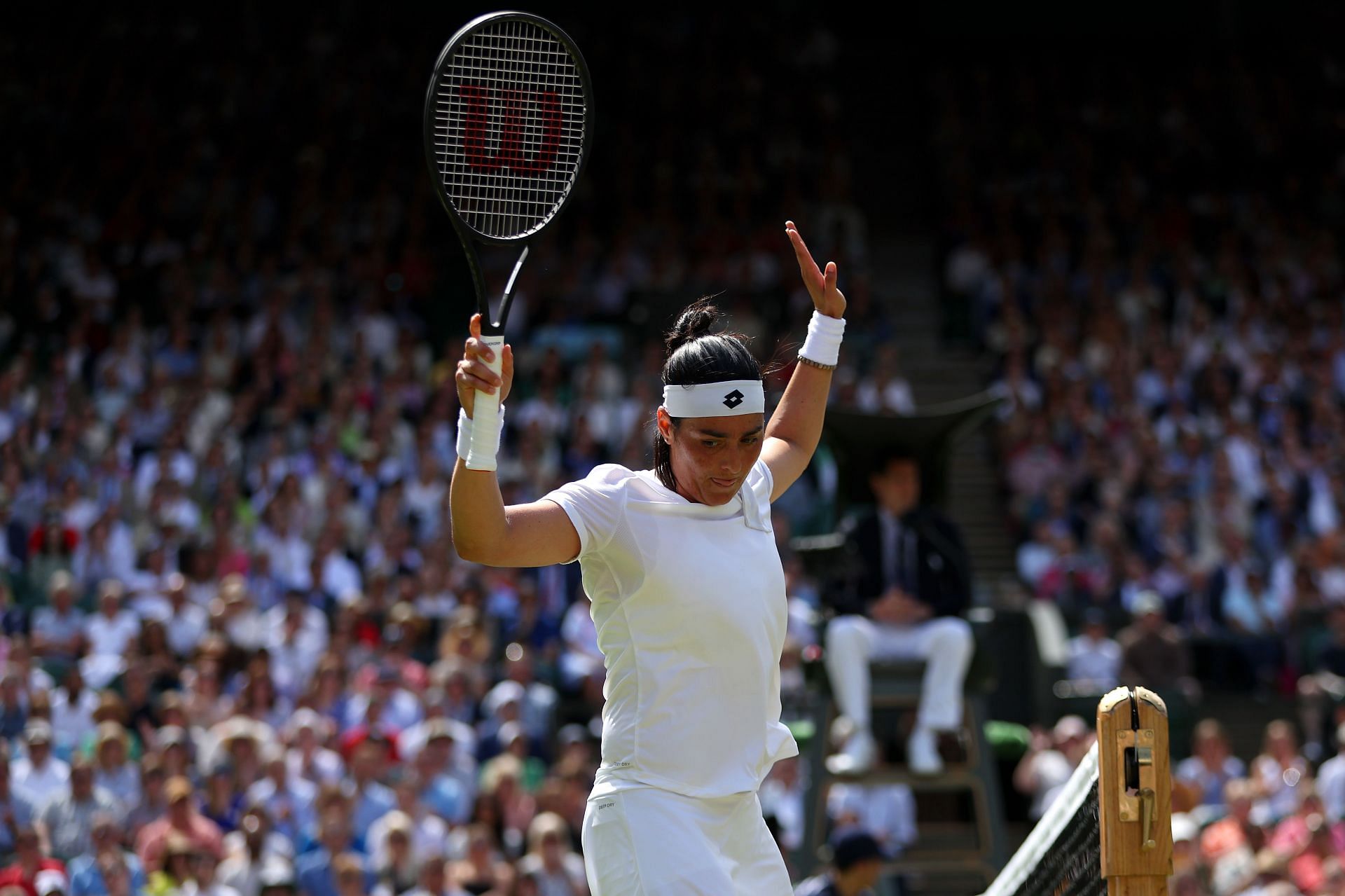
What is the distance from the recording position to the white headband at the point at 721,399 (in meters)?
3.64

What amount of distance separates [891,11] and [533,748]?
14.2 m

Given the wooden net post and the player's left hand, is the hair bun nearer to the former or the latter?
the player's left hand

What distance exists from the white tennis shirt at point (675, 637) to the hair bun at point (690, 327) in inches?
16.7

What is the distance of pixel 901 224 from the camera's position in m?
19.5

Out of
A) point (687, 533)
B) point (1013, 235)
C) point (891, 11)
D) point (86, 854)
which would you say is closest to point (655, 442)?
point (687, 533)

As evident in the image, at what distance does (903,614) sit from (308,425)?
7.52 m

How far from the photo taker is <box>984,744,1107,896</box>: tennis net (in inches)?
163

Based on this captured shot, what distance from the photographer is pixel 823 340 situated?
4.33m

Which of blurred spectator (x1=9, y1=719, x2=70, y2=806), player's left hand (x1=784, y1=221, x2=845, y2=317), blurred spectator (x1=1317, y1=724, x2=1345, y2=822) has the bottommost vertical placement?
blurred spectator (x1=1317, y1=724, x2=1345, y2=822)

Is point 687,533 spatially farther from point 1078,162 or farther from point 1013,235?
point 1078,162

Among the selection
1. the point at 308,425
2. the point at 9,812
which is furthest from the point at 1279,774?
the point at 308,425

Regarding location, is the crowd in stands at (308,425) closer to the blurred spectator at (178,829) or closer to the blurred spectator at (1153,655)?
the blurred spectator at (178,829)

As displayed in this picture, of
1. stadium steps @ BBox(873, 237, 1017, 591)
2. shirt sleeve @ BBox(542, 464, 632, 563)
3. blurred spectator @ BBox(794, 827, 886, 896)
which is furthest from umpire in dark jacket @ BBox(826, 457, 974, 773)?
stadium steps @ BBox(873, 237, 1017, 591)

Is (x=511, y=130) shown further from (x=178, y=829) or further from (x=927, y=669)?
(x=178, y=829)
